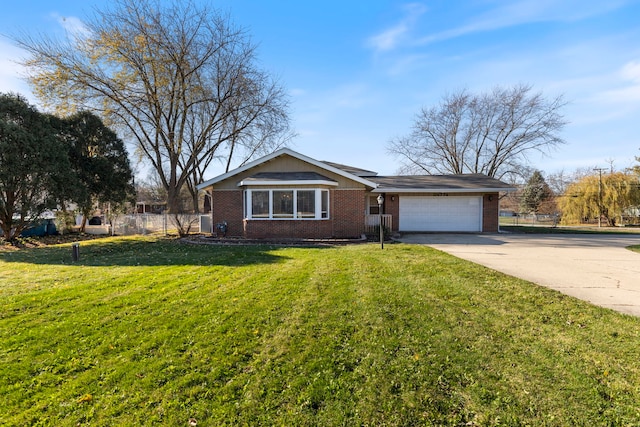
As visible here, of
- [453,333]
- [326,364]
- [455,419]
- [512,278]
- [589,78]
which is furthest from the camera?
[589,78]

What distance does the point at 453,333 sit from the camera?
3.57 meters

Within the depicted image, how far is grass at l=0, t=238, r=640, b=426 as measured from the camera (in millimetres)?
2299

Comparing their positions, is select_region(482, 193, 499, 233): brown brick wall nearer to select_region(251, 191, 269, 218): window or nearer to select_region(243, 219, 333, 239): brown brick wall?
select_region(243, 219, 333, 239): brown brick wall

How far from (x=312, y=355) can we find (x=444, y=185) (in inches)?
632

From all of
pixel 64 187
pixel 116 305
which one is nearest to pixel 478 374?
pixel 116 305

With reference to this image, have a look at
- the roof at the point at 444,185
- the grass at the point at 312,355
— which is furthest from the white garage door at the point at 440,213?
the grass at the point at 312,355

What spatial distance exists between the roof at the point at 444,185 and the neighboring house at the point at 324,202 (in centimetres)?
6

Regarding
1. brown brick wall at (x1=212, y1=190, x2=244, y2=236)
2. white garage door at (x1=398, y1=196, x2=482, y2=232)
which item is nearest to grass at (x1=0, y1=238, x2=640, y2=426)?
brown brick wall at (x1=212, y1=190, x2=244, y2=236)

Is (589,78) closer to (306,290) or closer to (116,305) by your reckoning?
(306,290)

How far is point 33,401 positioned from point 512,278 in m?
7.29

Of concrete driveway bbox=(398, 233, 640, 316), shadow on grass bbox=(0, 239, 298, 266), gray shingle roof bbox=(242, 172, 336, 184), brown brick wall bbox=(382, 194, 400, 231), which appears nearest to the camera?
concrete driveway bbox=(398, 233, 640, 316)

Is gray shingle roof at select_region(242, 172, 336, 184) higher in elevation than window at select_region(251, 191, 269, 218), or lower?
higher

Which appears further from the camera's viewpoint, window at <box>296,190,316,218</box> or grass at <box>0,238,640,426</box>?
window at <box>296,190,316,218</box>

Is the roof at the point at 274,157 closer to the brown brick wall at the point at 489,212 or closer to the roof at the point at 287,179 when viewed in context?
the roof at the point at 287,179
